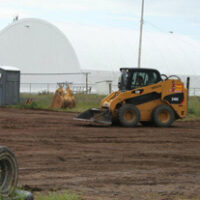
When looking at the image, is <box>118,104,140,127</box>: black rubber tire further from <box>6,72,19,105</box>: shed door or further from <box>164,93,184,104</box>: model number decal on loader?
<box>6,72,19,105</box>: shed door

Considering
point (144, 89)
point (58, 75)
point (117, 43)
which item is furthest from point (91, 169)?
point (117, 43)

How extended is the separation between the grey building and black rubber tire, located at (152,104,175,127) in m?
13.6

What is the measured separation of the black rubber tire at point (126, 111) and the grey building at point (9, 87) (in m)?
13.3

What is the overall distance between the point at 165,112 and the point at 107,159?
8.37 metres

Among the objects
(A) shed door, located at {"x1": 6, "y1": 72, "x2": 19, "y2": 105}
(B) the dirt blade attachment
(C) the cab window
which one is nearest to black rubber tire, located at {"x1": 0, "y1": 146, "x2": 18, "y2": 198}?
(B) the dirt blade attachment

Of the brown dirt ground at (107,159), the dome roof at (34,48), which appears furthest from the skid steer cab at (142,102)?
the dome roof at (34,48)

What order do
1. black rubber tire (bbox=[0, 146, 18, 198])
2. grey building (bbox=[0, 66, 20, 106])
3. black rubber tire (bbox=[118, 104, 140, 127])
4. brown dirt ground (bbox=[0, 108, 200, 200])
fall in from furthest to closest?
1. grey building (bbox=[0, 66, 20, 106])
2. black rubber tire (bbox=[118, 104, 140, 127])
3. brown dirt ground (bbox=[0, 108, 200, 200])
4. black rubber tire (bbox=[0, 146, 18, 198])

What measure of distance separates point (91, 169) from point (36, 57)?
39032 mm

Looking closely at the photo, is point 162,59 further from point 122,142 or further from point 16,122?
point 122,142

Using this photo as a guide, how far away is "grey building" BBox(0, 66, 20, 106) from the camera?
103 ft

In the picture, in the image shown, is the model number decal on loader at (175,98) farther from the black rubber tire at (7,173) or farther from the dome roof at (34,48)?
the dome roof at (34,48)

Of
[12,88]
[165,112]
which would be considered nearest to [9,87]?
[12,88]

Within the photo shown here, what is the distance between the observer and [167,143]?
15242 mm

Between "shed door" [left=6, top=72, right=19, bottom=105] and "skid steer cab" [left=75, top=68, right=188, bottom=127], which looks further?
"shed door" [left=6, top=72, right=19, bottom=105]
